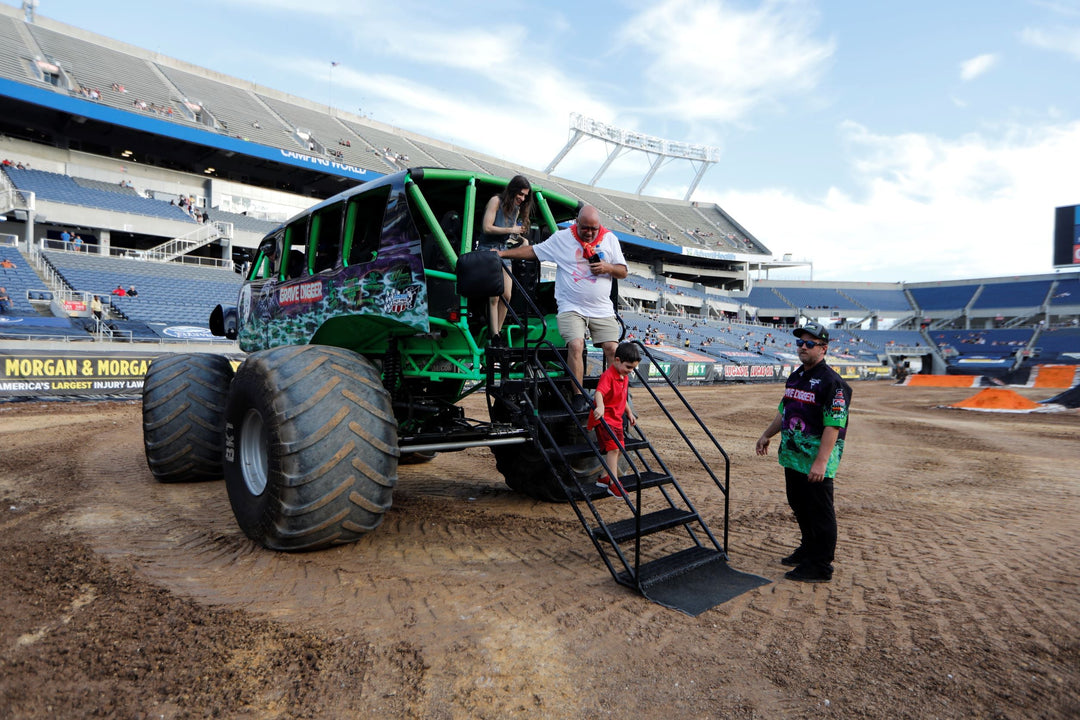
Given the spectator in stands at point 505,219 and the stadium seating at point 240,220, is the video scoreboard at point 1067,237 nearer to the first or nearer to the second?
the stadium seating at point 240,220

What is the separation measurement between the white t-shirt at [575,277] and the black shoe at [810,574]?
2.10 metres

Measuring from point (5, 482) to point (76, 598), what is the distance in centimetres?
413

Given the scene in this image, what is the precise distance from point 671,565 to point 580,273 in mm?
2051

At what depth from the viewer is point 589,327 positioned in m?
4.61

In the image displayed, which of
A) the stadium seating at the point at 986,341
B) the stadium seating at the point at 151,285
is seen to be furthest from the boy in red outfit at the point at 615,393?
the stadium seating at the point at 986,341

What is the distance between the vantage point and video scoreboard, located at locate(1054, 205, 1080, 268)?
48.1 m

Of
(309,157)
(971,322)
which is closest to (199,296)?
(309,157)

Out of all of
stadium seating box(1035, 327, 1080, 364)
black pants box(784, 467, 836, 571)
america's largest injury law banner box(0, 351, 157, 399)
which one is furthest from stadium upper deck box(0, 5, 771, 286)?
stadium seating box(1035, 327, 1080, 364)

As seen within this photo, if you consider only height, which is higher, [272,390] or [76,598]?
[272,390]

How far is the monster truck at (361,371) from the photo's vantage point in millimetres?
3676

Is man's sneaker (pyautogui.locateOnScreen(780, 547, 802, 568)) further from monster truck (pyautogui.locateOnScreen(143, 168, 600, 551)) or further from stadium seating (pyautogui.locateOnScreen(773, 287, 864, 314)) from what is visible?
stadium seating (pyautogui.locateOnScreen(773, 287, 864, 314))

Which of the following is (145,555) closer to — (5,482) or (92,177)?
(5,482)

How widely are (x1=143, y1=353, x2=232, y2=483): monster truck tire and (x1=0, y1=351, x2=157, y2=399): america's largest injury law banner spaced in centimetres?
1006

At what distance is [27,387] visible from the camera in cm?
1333
